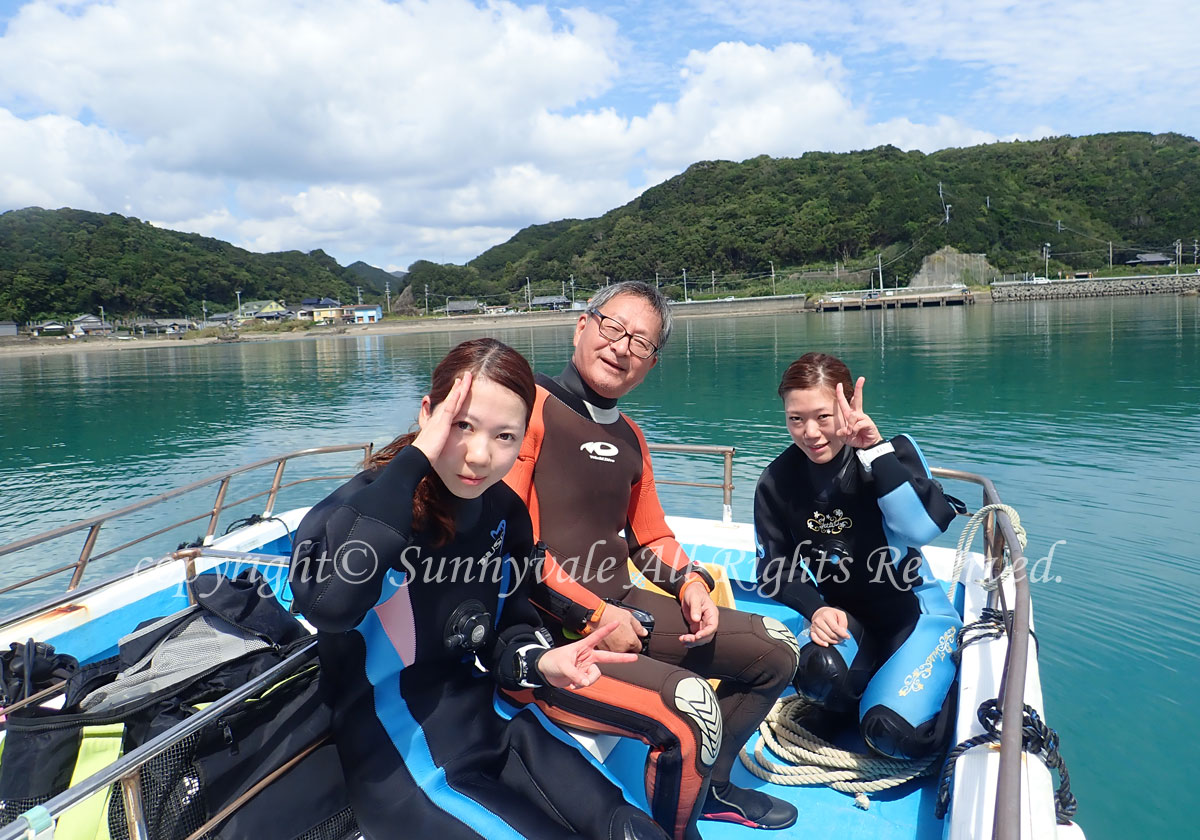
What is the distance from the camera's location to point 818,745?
10.1 feet

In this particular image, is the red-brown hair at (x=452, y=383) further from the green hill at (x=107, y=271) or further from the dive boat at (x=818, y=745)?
the green hill at (x=107, y=271)

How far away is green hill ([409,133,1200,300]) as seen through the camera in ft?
341

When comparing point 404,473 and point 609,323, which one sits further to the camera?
point 609,323

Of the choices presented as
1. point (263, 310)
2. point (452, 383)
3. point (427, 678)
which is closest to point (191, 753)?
point (427, 678)

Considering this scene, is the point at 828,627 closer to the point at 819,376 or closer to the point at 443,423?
the point at 819,376

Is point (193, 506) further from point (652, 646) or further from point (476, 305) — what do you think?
point (476, 305)

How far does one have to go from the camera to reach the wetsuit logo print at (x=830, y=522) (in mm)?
3137

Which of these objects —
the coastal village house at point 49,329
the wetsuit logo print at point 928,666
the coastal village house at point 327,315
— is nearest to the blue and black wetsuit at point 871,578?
the wetsuit logo print at point 928,666

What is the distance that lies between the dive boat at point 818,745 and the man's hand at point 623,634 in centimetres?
30

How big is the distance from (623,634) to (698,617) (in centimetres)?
34

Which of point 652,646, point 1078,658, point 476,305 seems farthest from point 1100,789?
point 476,305

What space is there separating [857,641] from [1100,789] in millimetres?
2450

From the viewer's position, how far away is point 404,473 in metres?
1.77

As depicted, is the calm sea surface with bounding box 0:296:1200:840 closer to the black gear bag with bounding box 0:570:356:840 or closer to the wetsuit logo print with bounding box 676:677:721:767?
the wetsuit logo print with bounding box 676:677:721:767
